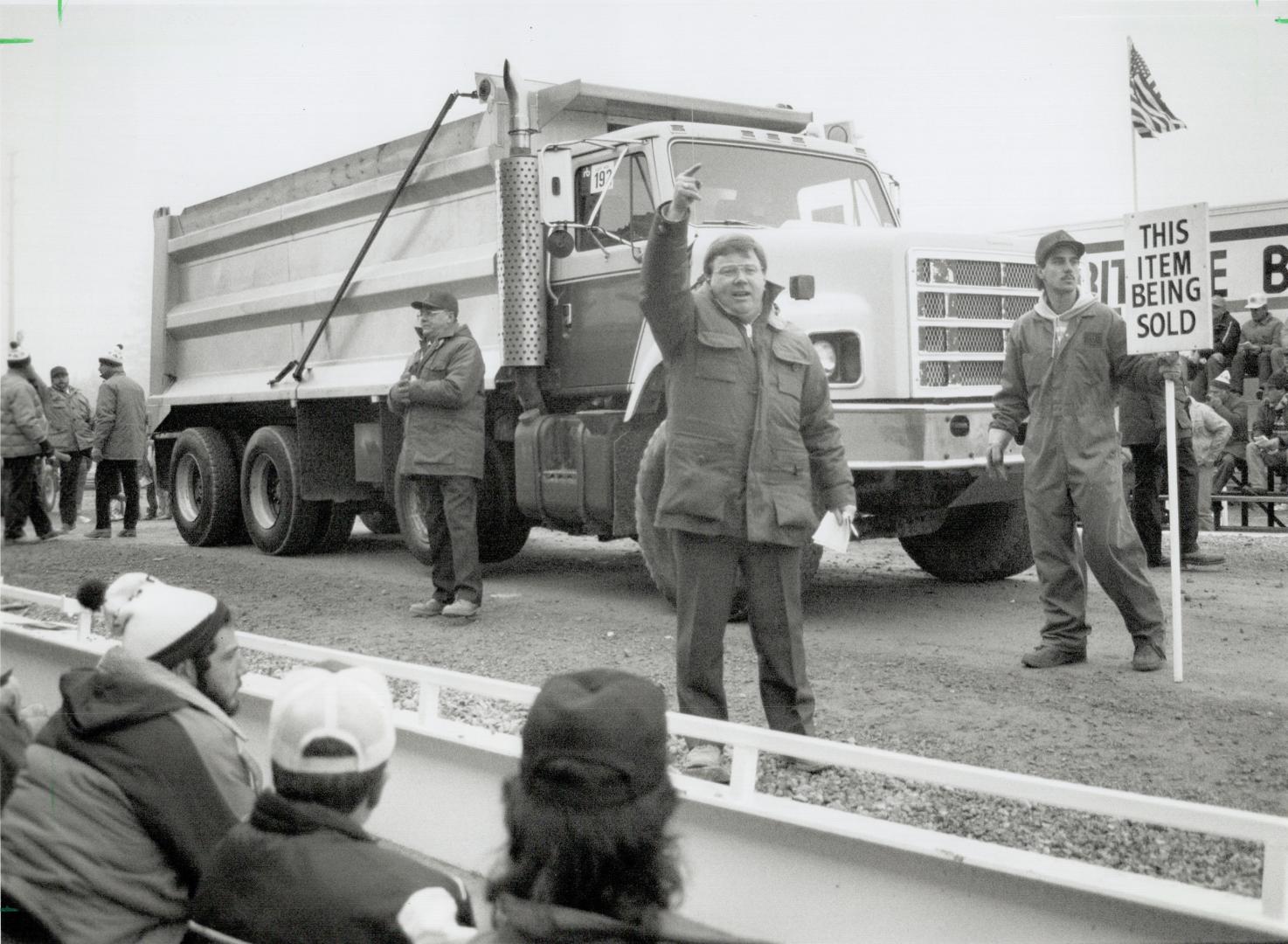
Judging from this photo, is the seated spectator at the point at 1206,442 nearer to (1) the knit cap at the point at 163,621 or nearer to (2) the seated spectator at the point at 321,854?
(1) the knit cap at the point at 163,621

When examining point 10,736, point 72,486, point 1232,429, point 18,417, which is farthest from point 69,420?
point 1232,429

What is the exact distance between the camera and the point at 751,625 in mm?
4523

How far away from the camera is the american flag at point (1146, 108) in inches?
226

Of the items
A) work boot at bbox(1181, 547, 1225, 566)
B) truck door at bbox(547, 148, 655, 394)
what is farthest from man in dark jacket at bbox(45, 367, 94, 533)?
work boot at bbox(1181, 547, 1225, 566)

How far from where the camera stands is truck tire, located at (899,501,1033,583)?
8430 mm

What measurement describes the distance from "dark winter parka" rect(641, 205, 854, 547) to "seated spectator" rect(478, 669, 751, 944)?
2523mm

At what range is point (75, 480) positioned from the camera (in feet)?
32.0

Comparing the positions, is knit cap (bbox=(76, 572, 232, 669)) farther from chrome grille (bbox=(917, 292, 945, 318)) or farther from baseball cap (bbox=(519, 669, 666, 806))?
chrome grille (bbox=(917, 292, 945, 318))

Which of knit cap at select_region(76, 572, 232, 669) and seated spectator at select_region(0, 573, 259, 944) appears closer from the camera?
seated spectator at select_region(0, 573, 259, 944)

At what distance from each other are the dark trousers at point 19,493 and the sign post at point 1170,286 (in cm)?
413

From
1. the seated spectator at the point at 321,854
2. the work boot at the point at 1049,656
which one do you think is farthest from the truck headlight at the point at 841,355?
the seated spectator at the point at 321,854

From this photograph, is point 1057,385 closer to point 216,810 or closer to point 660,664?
point 660,664

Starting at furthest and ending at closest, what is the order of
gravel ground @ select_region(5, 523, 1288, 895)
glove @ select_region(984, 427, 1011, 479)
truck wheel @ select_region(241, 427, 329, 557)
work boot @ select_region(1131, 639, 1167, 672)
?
1. truck wheel @ select_region(241, 427, 329, 557)
2. glove @ select_region(984, 427, 1011, 479)
3. work boot @ select_region(1131, 639, 1167, 672)
4. gravel ground @ select_region(5, 523, 1288, 895)

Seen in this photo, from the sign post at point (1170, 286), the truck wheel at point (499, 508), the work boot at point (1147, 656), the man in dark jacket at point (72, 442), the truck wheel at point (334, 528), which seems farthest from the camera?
the truck wheel at point (334, 528)
